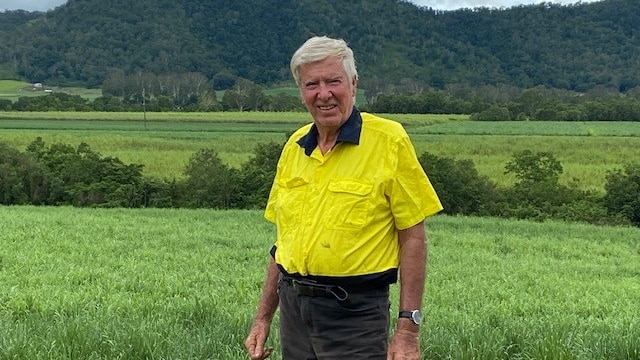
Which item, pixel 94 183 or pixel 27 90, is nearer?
pixel 94 183

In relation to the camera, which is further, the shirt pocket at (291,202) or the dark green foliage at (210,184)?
the dark green foliage at (210,184)

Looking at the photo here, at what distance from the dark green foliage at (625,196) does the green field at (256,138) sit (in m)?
4.81

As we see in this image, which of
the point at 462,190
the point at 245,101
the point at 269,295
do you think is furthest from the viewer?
the point at 245,101

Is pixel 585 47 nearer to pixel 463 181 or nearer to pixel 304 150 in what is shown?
pixel 463 181

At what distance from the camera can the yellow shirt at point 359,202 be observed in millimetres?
2879

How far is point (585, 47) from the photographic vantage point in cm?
13588

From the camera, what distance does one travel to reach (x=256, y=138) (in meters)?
49.3

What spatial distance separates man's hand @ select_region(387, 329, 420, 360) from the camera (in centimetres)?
291

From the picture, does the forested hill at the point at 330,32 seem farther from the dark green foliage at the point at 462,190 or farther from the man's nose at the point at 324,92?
the man's nose at the point at 324,92

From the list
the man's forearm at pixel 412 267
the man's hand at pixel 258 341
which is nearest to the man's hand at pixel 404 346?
the man's forearm at pixel 412 267

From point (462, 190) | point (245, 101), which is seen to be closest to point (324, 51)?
point (462, 190)

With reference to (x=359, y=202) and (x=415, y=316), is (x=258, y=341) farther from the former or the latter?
(x=359, y=202)

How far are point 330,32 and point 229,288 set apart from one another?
11962 centimetres

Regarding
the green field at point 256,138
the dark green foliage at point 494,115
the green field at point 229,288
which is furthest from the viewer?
the dark green foliage at point 494,115
